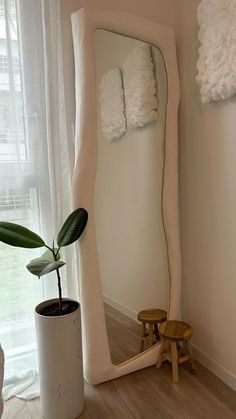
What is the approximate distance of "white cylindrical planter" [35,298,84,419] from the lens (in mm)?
1358

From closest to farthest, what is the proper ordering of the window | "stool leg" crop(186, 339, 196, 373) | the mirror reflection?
the window, the mirror reflection, "stool leg" crop(186, 339, 196, 373)

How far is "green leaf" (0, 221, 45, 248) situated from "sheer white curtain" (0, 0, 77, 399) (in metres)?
0.26

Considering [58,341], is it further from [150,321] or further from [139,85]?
[139,85]

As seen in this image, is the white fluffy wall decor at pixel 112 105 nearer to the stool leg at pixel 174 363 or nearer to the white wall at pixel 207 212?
the white wall at pixel 207 212

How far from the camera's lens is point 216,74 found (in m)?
1.48

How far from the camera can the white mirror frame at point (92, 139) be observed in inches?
58.4

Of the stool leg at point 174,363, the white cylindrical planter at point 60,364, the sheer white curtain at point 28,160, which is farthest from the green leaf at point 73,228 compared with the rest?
the stool leg at point 174,363

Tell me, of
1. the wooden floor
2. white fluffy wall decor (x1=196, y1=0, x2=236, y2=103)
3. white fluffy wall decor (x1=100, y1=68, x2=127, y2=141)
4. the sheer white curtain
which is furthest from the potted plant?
white fluffy wall decor (x1=196, y1=0, x2=236, y2=103)

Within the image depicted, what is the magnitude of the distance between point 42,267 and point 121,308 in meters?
0.61

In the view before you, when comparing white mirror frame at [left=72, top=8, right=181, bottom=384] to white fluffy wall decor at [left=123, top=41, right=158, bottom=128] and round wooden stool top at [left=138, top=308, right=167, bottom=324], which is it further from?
round wooden stool top at [left=138, top=308, right=167, bottom=324]

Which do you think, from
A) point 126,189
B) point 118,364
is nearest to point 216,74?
point 126,189

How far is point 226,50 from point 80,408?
1775mm

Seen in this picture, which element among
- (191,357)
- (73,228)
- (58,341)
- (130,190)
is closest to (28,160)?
(73,228)

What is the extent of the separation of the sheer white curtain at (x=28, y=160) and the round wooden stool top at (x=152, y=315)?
43 cm
